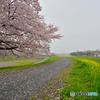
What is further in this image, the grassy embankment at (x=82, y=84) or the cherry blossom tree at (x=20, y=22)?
the cherry blossom tree at (x=20, y=22)

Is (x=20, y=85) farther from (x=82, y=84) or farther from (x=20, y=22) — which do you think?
(x=20, y=22)

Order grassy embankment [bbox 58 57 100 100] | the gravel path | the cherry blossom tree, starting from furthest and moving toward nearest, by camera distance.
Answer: the cherry blossom tree
the gravel path
grassy embankment [bbox 58 57 100 100]

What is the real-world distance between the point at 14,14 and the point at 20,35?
2.67 metres

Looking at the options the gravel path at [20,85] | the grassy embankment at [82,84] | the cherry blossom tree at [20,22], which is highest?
the cherry blossom tree at [20,22]

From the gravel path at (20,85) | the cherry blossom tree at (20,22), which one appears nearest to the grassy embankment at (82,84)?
the gravel path at (20,85)

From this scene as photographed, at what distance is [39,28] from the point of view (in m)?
10.1

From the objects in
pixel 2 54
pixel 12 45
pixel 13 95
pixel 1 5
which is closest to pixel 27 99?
pixel 13 95

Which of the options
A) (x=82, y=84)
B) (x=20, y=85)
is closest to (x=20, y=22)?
(x=20, y=85)

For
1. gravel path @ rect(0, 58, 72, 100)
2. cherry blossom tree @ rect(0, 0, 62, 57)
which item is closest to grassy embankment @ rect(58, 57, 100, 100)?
gravel path @ rect(0, 58, 72, 100)

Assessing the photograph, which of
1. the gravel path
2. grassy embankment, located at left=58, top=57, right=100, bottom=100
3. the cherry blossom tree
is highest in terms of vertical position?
the cherry blossom tree

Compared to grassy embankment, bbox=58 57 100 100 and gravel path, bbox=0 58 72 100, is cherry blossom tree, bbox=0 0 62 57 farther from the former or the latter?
grassy embankment, bbox=58 57 100 100

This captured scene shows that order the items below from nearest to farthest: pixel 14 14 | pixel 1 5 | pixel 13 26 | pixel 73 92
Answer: pixel 73 92 < pixel 1 5 < pixel 14 14 < pixel 13 26

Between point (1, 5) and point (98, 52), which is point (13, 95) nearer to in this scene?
point (1, 5)

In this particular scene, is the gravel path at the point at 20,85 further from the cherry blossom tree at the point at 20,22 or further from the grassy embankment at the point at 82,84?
the cherry blossom tree at the point at 20,22
